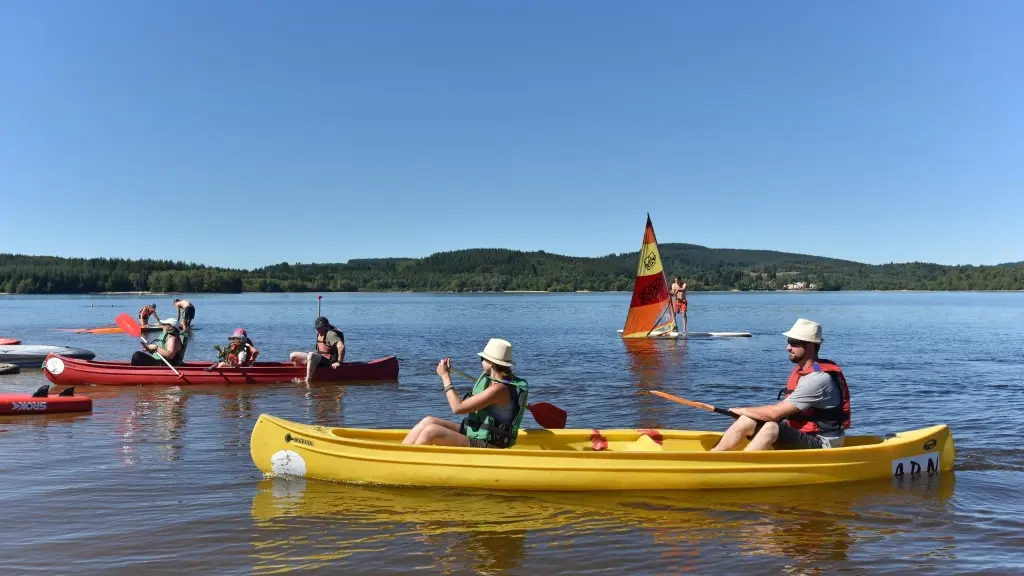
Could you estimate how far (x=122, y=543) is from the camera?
6.60m

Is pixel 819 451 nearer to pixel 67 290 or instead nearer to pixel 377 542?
pixel 377 542

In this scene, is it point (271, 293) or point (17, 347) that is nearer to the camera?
point (17, 347)

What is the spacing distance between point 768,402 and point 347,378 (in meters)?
9.78

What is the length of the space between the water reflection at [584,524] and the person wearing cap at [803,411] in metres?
0.56

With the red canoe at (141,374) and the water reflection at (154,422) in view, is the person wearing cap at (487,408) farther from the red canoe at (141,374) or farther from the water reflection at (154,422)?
the red canoe at (141,374)

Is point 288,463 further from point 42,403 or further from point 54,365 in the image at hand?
point 54,365

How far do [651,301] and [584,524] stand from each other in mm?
27615

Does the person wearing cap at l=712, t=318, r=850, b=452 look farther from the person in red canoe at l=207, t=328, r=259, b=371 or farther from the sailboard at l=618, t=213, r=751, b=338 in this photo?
the sailboard at l=618, t=213, r=751, b=338

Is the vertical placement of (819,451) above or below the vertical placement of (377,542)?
above

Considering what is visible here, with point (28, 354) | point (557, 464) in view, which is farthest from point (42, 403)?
point (28, 354)

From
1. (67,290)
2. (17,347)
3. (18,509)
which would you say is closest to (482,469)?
(18,509)

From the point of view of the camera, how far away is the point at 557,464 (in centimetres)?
809

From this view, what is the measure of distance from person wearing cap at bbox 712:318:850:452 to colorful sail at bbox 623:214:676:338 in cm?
2552

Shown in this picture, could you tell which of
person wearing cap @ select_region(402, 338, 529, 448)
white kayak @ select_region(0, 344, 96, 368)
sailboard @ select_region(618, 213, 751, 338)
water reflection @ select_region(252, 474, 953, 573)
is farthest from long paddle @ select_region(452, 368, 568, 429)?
sailboard @ select_region(618, 213, 751, 338)
